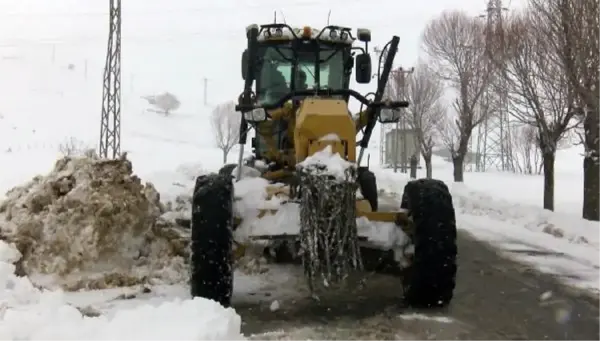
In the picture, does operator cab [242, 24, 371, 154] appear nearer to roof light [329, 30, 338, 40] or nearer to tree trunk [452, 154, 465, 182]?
roof light [329, 30, 338, 40]

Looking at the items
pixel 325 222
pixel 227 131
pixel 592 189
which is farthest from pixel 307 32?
pixel 227 131

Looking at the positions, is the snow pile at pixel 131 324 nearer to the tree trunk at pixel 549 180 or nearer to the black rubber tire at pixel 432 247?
the black rubber tire at pixel 432 247

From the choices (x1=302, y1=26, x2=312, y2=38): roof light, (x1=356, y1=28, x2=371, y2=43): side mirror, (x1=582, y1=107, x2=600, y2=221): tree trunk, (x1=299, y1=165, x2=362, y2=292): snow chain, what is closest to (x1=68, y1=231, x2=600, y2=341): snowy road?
(x1=299, y1=165, x2=362, y2=292): snow chain

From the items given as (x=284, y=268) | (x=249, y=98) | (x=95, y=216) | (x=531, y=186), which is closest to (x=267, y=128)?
(x=249, y=98)

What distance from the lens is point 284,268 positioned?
6.85 metres

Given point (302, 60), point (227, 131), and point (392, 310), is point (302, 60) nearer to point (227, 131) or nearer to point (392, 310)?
point (392, 310)

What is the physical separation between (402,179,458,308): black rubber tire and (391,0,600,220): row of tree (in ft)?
21.3

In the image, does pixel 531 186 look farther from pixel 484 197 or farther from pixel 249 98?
pixel 249 98

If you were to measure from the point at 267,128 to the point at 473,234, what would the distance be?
5189 millimetres

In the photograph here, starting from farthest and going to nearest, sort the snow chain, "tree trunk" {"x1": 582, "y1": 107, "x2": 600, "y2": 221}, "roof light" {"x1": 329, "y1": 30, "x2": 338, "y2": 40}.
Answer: "tree trunk" {"x1": 582, "y1": 107, "x2": 600, "y2": 221}
"roof light" {"x1": 329, "y1": 30, "x2": 338, "y2": 40}
the snow chain

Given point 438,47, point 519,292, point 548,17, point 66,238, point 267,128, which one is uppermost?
point 438,47

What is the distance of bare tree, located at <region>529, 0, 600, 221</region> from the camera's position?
1036 centimetres

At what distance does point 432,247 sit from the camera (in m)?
5.08

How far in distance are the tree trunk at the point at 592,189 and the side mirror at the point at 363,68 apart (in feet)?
23.1
